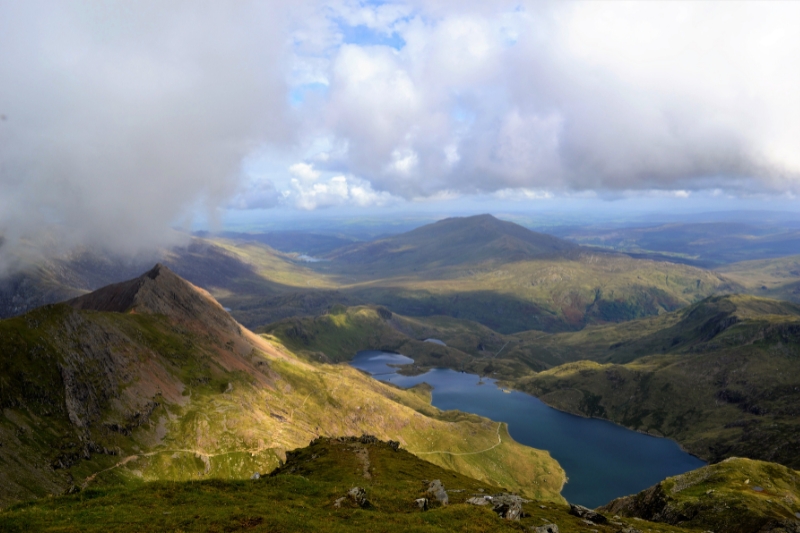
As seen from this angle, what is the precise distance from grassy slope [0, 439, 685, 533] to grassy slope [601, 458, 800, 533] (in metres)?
49.1

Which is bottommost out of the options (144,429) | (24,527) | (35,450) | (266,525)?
(144,429)

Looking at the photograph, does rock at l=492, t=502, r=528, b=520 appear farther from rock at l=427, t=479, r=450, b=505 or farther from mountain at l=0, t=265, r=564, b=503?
mountain at l=0, t=265, r=564, b=503

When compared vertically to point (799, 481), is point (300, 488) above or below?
above

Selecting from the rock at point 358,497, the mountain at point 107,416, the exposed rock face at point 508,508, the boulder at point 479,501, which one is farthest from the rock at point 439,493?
the mountain at point 107,416

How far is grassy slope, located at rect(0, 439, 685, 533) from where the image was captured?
4403 cm

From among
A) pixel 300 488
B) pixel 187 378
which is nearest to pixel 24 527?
pixel 300 488

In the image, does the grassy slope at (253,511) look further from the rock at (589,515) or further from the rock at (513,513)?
the rock at (589,515)

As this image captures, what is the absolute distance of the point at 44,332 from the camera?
14412cm

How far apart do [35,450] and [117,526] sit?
91.4 metres

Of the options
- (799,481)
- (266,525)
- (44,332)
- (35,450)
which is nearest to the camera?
(266,525)

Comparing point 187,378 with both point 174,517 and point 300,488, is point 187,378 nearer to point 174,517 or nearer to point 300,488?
point 300,488

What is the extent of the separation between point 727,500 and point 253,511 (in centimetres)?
11256

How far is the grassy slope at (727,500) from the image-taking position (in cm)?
9512

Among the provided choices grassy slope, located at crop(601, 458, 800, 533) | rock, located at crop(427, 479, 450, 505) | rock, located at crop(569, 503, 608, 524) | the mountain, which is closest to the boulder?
rock, located at crop(427, 479, 450, 505)
